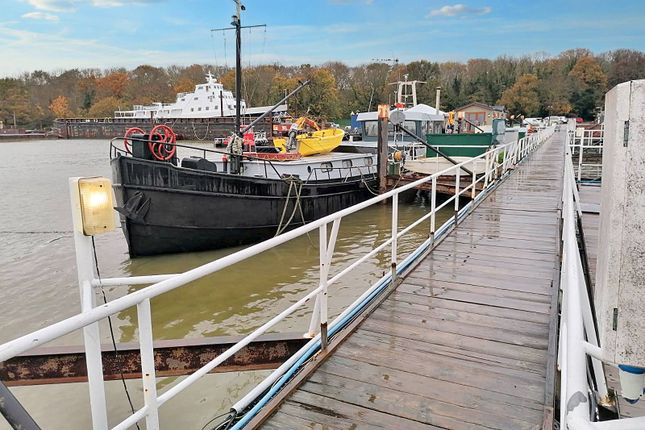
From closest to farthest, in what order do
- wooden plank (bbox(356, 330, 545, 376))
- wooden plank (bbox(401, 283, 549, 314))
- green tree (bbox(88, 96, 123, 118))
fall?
1. wooden plank (bbox(356, 330, 545, 376))
2. wooden plank (bbox(401, 283, 549, 314))
3. green tree (bbox(88, 96, 123, 118))

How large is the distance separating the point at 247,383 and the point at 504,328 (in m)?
2.93

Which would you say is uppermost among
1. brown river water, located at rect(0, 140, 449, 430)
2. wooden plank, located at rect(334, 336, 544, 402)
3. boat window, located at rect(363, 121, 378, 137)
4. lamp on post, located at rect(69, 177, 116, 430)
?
boat window, located at rect(363, 121, 378, 137)

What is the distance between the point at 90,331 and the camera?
2.02 meters

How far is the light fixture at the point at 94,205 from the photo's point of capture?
229cm

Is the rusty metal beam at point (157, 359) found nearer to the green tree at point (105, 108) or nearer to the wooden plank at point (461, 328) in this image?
the wooden plank at point (461, 328)

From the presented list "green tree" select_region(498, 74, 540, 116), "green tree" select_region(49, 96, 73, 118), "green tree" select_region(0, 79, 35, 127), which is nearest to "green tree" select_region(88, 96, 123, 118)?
"green tree" select_region(49, 96, 73, 118)

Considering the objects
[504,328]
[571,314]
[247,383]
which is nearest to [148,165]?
[247,383]

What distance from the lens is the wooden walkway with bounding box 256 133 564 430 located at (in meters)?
2.56

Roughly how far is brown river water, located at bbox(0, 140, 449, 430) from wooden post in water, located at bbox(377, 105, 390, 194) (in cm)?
119

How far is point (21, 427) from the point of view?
4.34 feet

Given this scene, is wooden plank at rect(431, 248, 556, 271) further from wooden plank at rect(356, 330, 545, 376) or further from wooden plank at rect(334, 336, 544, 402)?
wooden plank at rect(334, 336, 544, 402)

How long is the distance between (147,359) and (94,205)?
90 centimetres

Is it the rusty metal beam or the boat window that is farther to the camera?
the boat window

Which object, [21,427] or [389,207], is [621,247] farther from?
[389,207]
